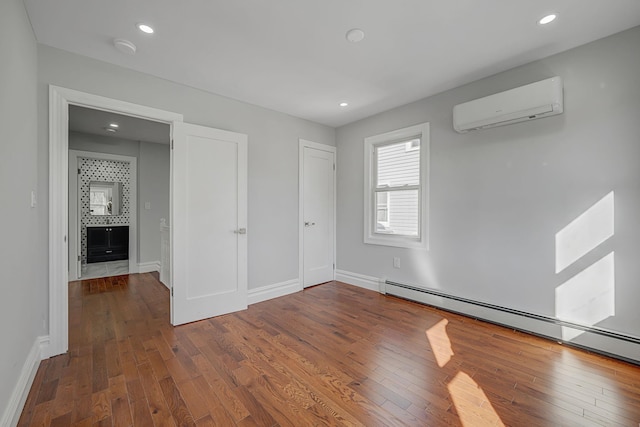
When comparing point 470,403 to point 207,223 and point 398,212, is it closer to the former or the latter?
point 398,212

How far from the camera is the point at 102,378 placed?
6.29 feet

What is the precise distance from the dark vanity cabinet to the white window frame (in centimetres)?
552

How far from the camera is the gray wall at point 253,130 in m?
2.30

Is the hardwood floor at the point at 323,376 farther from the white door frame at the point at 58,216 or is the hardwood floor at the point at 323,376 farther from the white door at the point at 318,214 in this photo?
the white door at the point at 318,214

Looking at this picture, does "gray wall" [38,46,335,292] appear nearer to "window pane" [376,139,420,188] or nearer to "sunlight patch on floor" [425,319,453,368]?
"window pane" [376,139,420,188]

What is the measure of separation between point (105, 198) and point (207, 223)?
485 cm

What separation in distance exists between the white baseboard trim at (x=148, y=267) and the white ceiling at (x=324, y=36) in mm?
3927

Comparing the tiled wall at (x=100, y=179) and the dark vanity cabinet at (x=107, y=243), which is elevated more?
the tiled wall at (x=100, y=179)

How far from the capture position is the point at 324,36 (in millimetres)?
2158

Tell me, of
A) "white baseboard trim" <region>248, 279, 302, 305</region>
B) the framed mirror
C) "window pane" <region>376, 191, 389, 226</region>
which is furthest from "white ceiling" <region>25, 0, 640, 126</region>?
the framed mirror

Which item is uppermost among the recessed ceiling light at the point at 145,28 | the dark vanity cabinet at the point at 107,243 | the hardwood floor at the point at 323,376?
the recessed ceiling light at the point at 145,28

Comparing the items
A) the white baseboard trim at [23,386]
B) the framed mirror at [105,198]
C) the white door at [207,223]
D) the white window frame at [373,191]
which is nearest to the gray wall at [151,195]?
the framed mirror at [105,198]

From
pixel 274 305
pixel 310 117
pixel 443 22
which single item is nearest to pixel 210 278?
pixel 274 305

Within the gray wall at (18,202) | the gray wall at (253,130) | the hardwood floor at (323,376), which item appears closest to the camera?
the gray wall at (18,202)
